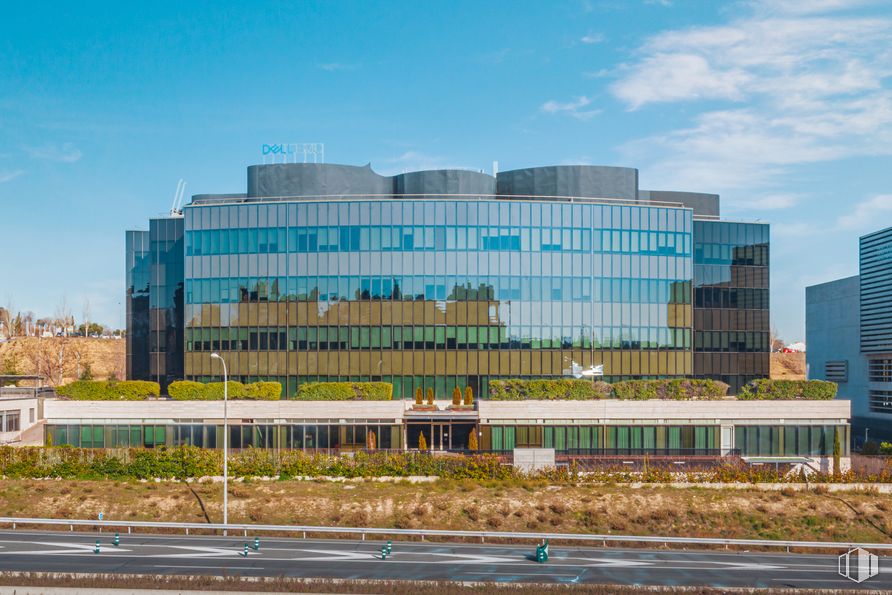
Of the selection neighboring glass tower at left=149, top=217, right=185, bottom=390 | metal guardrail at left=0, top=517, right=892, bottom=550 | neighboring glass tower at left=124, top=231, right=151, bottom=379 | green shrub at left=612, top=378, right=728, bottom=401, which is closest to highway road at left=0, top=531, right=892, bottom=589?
metal guardrail at left=0, top=517, right=892, bottom=550

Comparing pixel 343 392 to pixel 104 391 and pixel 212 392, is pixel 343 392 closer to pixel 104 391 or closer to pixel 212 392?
pixel 212 392

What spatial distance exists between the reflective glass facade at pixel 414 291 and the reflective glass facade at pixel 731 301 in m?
9.23

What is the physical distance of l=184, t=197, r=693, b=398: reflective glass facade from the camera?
86.2m

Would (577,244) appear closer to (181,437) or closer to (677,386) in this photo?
(677,386)

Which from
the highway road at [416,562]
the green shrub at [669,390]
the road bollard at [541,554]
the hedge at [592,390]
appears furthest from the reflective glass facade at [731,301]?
the road bollard at [541,554]

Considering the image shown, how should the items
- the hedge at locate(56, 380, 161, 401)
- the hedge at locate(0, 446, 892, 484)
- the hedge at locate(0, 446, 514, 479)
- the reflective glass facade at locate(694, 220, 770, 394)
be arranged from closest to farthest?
1. the hedge at locate(0, 446, 892, 484)
2. the hedge at locate(0, 446, 514, 479)
3. the hedge at locate(56, 380, 161, 401)
4. the reflective glass facade at locate(694, 220, 770, 394)

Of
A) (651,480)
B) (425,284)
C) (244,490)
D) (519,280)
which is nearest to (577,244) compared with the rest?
(519,280)

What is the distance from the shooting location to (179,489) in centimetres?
5997

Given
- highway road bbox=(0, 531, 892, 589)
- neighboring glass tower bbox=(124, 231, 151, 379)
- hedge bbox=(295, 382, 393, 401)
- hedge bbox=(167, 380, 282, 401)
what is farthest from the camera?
neighboring glass tower bbox=(124, 231, 151, 379)

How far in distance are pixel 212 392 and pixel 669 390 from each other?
40587mm

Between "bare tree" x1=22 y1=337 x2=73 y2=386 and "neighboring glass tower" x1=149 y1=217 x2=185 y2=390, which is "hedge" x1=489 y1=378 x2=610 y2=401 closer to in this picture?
"neighboring glass tower" x1=149 y1=217 x2=185 y2=390

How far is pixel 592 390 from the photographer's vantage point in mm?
75188

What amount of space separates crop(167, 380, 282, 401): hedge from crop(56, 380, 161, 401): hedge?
2.85m

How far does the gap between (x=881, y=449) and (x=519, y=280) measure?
→ 36194mm
